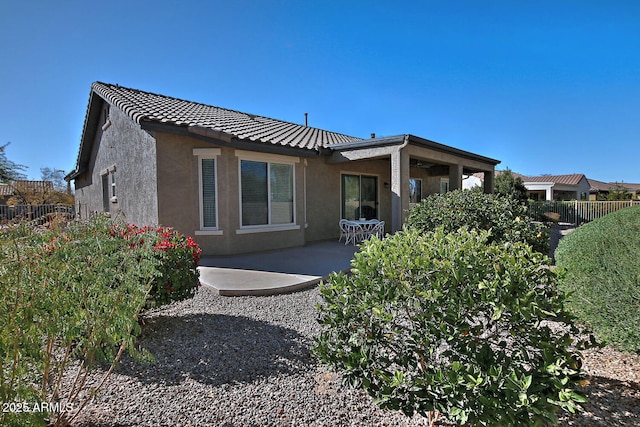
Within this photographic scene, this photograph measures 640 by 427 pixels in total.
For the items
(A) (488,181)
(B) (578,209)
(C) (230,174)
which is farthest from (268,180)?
(B) (578,209)

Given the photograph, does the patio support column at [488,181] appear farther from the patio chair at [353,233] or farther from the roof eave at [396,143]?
the patio chair at [353,233]

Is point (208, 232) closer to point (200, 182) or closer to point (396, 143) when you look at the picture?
point (200, 182)

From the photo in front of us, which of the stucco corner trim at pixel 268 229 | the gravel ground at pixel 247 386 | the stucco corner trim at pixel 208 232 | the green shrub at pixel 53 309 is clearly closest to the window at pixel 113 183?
the stucco corner trim at pixel 208 232

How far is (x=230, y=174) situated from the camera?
8.98m

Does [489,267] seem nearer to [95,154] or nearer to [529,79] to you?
[529,79]

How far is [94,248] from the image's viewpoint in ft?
8.43

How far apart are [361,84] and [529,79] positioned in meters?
6.75

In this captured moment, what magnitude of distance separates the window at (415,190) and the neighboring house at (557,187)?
2389 centimetres

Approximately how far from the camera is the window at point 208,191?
897cm

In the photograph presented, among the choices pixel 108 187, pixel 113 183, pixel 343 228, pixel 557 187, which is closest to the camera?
pixel 343 228

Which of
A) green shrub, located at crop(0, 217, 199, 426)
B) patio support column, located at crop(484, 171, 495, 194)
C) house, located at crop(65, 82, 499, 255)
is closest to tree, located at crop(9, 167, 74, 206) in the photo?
house, located at crop(65, 82, 499, 255)

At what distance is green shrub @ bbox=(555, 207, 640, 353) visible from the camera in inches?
119

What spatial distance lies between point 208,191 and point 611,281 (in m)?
8.67

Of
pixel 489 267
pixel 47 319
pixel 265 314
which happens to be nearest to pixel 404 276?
pixel 489 267
